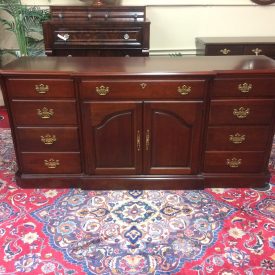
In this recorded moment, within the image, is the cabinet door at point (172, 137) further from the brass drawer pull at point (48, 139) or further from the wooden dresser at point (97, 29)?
the wooden dresser at point (97, 29)

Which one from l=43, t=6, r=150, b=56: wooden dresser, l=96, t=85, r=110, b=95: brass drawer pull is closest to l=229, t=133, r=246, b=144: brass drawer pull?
l=96, t=85, r=110, b=95: brass drawer pull

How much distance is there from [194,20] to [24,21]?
6.64 feet

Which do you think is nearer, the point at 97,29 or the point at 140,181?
the point at 140,181

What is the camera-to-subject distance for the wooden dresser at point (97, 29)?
9.85ft

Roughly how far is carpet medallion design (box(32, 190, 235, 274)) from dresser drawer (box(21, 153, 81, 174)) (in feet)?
0.64

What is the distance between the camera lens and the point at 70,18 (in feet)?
10.0

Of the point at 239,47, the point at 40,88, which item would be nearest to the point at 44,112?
the point at 40,88

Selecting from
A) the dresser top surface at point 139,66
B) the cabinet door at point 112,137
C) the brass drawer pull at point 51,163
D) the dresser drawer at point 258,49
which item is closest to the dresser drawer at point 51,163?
the brass drawer pull at point 51,163

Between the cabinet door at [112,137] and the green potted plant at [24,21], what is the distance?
191cm

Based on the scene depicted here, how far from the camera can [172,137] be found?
2057 mm

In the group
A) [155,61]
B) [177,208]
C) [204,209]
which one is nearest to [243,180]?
[204,209]

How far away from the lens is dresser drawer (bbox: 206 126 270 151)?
2.04 m

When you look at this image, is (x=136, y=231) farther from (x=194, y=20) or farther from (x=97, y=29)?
(x=194, y=20)

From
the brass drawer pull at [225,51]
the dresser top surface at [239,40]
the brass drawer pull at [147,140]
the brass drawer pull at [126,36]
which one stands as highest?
the brass drawer pull at [126,36]
